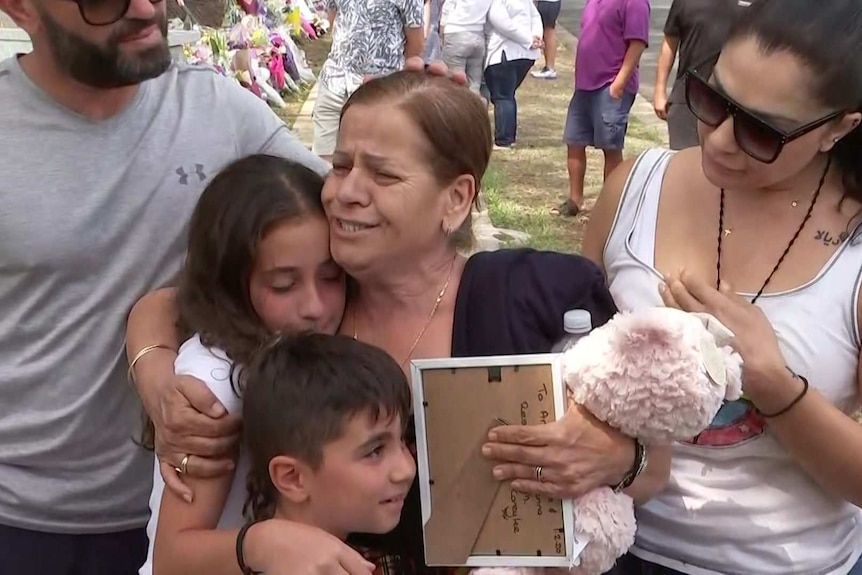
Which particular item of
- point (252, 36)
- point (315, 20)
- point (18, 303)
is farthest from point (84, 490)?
point (315, 20)

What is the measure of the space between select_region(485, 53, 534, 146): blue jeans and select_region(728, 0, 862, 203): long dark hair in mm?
7280

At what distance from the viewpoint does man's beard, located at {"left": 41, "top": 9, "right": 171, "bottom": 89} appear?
2.03m

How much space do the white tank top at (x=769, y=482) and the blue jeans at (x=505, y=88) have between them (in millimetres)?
7312

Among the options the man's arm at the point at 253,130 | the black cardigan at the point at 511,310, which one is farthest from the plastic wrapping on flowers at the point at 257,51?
the black cardigan at the point at 511,310

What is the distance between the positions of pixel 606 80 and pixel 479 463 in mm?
6358

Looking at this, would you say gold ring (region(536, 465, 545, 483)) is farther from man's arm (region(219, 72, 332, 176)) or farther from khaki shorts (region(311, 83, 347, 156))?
khaki shorts (region(311, 83, 347, 156))

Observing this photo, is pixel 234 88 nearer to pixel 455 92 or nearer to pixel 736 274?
pixel 455 92

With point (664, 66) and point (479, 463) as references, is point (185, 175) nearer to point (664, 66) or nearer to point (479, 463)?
point (479, 463)

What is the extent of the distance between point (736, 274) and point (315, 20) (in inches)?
544

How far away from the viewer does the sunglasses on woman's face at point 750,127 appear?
5.72ft

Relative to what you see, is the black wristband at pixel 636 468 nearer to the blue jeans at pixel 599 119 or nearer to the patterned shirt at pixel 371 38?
the patterned shirt at pixel 371 38

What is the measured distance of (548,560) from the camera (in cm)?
160

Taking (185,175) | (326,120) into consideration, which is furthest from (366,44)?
(185,175)

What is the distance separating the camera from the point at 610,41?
7664 mm
